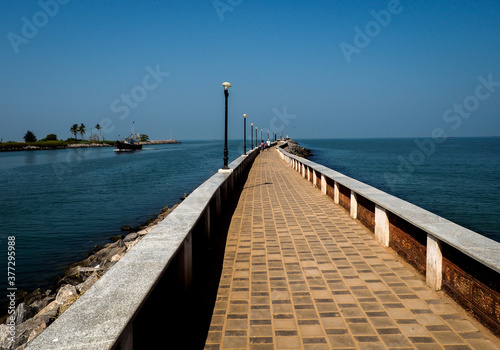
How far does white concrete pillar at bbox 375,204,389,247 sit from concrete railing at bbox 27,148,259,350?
3.18m

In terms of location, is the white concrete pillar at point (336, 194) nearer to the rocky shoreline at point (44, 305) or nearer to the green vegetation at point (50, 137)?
the rocky shoreline at point (44, 305)

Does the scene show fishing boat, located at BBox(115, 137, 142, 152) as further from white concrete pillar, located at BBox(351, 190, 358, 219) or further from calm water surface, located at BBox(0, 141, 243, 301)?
white concrete pillar, located at BBox(351, 190, 358, 219)

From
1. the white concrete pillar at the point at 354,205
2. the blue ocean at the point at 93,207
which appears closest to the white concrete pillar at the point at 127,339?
the white concrete pillar at the point at 354,205

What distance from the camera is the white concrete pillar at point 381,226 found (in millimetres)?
5902

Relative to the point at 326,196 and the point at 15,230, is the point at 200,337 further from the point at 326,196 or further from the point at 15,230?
the point at 15,230

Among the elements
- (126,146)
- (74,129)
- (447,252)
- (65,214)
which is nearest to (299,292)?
(447,252)

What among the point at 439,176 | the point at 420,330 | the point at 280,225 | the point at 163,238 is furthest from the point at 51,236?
the point at 439,176

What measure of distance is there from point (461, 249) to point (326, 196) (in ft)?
25.4

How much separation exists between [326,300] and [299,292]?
37 centimetres

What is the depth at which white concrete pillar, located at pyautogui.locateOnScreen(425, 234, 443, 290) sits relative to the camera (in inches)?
161

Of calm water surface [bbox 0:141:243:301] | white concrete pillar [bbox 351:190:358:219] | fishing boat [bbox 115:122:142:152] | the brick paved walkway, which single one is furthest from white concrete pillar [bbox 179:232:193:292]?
fishing boat [bbox 115:122:142:152]

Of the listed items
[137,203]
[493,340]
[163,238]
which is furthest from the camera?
[137,203]

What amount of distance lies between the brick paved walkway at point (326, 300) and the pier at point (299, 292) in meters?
0.01

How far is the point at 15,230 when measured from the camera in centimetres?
1623
